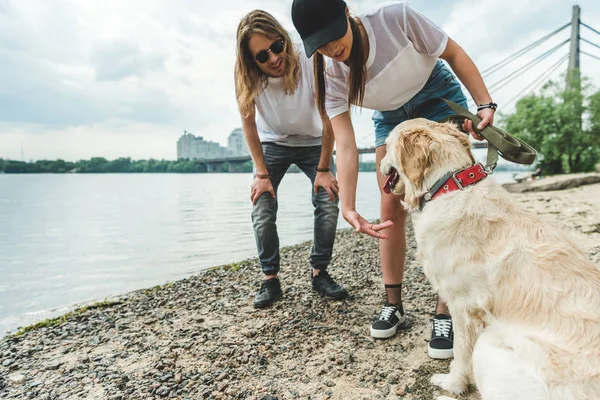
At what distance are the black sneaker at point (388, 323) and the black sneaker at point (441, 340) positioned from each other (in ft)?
1.37

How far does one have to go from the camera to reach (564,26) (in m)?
39.3

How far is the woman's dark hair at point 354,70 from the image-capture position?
306cm

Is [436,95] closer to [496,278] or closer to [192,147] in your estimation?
[496,278]

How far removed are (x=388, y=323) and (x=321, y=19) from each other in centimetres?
274

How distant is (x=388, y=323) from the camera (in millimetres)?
3777

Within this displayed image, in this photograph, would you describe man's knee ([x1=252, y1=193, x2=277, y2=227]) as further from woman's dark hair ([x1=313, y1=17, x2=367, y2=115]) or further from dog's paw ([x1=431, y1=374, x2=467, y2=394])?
dog's paw ([x1=431, y1=374, x2=467, y2=394])

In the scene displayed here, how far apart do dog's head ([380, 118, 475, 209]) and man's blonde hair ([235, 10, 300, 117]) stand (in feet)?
6.52

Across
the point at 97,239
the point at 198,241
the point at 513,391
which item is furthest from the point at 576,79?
the point at 513,391

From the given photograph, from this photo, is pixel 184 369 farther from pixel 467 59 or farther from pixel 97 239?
pixel 97 239

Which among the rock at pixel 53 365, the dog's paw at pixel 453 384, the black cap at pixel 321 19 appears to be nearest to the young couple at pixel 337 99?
the black cap at pixel 321 19

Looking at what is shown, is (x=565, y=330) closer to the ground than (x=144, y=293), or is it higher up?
higher up

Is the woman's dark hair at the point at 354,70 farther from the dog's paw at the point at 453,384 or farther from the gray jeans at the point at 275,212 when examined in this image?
the dog's paw at the point at 453,384

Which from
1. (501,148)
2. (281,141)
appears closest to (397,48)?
(501,148)

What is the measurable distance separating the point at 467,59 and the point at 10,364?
16.6 ft
